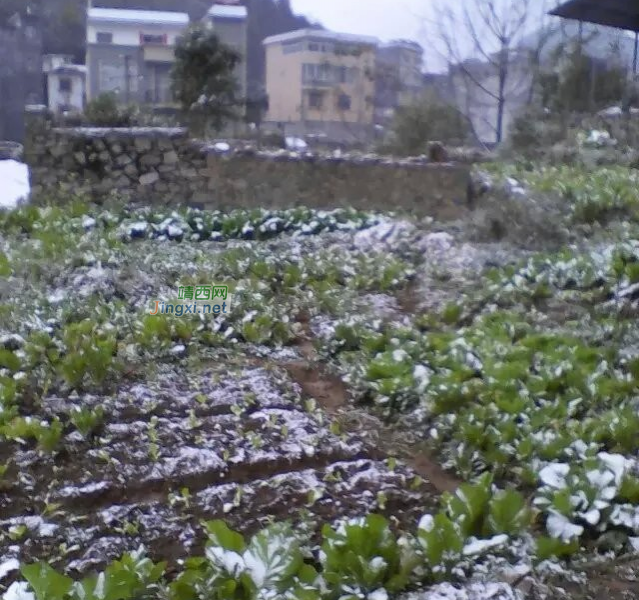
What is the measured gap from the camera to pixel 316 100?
8.91 metres

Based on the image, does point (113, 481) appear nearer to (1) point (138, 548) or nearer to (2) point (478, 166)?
(1) point (138, 548)

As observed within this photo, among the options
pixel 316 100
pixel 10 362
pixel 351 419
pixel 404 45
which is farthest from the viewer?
pixel 404 45

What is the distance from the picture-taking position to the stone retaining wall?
7582 mm

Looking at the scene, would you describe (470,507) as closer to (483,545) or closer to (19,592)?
(483,545)

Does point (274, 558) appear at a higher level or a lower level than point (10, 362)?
lower

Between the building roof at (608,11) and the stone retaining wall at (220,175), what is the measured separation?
77.3 inches

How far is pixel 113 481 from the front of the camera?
2.59 meters

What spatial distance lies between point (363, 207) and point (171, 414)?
523cm

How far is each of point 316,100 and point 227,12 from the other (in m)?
1.70

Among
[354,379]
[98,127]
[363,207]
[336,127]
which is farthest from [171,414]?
[336,127]

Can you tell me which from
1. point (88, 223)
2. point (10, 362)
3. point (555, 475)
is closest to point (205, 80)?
point (88, 223)

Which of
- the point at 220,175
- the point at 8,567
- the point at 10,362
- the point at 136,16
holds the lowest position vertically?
the point at 8,567

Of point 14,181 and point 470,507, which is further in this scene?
point 14,181

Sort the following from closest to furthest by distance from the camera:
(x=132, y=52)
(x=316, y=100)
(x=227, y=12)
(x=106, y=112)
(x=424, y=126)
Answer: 1. (x=106, y=112)
2. (x=132, y=52)
3. (x=316, y=100)
4. (x=227, y=12)
5. (x=424, y=126)
